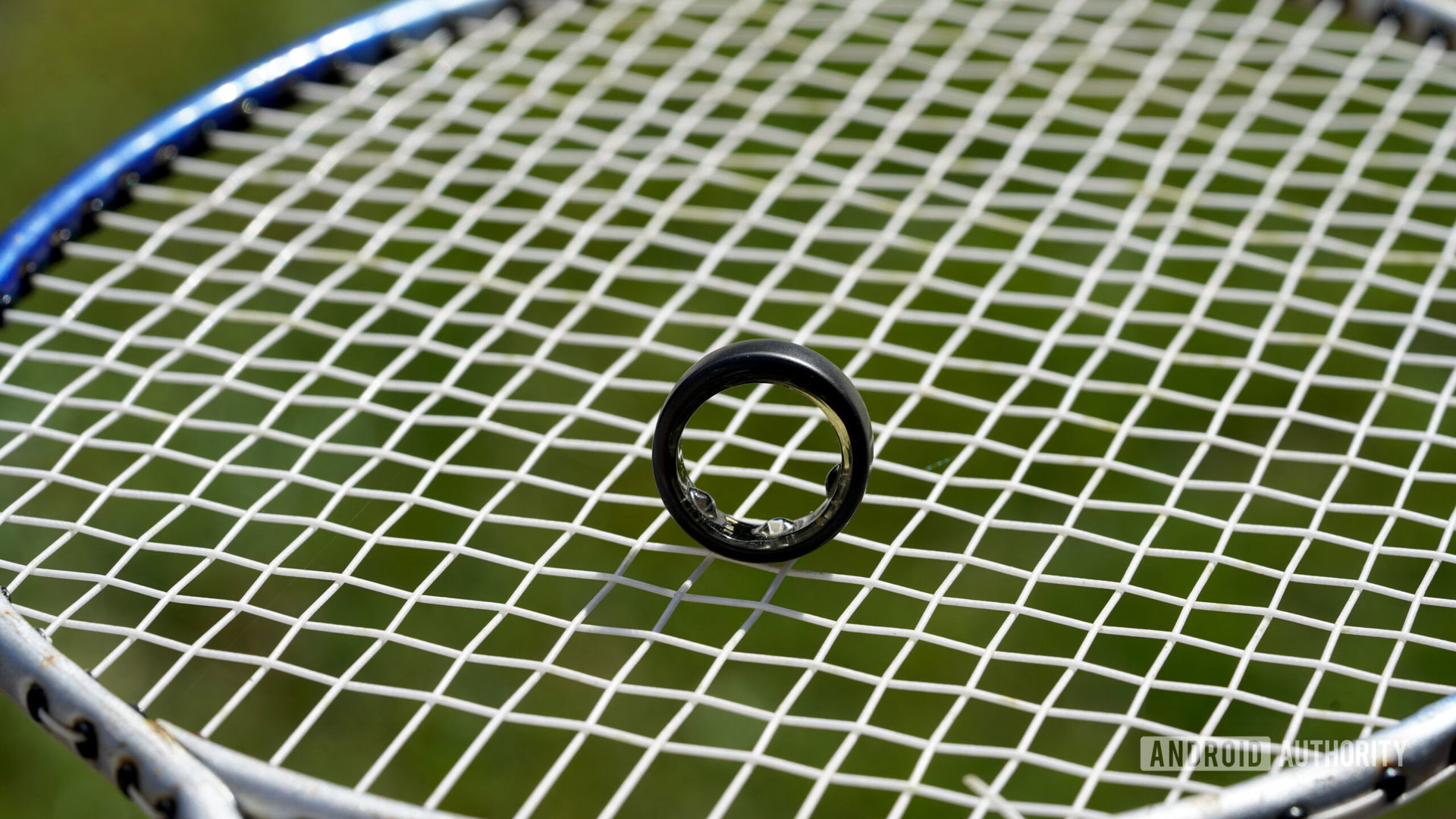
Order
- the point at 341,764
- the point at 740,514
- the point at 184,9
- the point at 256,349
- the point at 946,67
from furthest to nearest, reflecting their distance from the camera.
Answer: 1. the point at 184,9
2. the point at 946,67
3. the point at 341,764
4. the point at 256,349
5. the point at 740,514

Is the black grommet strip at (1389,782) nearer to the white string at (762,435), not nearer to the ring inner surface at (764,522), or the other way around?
the white string at (762,435)

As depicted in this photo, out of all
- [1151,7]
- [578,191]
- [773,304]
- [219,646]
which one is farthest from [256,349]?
[1151,7]

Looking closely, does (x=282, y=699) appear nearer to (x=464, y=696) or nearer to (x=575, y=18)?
(x=464, y=696)

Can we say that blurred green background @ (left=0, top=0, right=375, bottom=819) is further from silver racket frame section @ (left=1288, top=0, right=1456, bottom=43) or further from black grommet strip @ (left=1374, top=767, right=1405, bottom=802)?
black grommet strip @ (left=1374, top=767, right=1405, bottom=802)

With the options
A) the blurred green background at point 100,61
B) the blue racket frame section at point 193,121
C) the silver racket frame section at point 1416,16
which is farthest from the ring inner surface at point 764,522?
the blurred green background at point 100,61

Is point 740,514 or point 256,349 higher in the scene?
point 256,349

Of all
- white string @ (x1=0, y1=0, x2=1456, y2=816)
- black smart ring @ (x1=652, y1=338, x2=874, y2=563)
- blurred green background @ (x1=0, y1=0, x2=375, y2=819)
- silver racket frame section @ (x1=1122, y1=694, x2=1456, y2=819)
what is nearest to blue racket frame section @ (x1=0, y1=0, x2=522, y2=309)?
white string @ (x1=0, y1=0, x2=1456, y2=816)

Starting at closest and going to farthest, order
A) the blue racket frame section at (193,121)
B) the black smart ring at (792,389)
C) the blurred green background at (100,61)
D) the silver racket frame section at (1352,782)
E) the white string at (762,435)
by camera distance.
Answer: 1. the silver racket frame section at (1352,782)
2. the black smart ring at (792,389)
3. the white string at (762,435)
4. the blue racket frame section at (193,121)
5. the blurred green background at (100,61)
